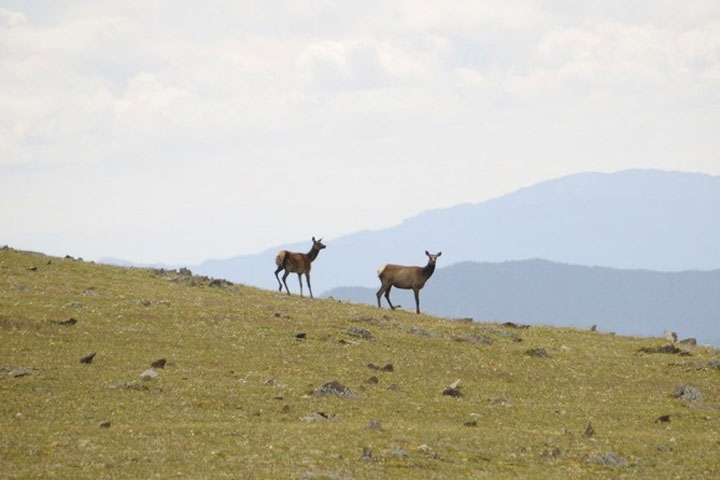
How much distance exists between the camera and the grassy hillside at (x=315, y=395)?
22.2 m

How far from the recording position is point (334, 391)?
100ft

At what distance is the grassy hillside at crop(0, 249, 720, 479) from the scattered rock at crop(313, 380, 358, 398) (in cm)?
45

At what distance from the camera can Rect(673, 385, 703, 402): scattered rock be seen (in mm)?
34906

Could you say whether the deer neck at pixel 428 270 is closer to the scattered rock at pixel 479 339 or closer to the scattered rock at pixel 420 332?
the scattered rock at pixel 479 339

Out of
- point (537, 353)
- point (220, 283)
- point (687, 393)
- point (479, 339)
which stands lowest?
point (687, 393)

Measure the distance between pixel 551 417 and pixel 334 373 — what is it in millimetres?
8221

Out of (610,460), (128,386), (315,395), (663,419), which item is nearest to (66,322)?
(128,386)

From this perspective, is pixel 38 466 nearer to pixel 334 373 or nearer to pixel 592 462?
pixel 592 462

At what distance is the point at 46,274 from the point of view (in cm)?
5422

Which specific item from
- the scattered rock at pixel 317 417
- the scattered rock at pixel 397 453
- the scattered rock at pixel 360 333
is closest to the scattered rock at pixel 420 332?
the scattered rock at pixel 360 333

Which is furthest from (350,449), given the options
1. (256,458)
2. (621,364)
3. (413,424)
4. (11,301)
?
(11,301)

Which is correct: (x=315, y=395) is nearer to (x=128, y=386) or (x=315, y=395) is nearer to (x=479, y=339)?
(x=128, y=386)

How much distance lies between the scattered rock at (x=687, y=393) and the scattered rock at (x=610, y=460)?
1176 cm

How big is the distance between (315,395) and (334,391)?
65 centimetres
